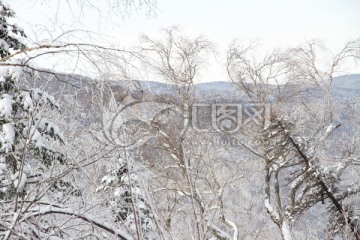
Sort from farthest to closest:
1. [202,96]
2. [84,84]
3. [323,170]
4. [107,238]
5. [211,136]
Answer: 1. [211,136]
2. [202,96]
3. [323,170]
4. [84,84]
5. [107,238]

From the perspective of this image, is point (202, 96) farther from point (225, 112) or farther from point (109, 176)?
point (109, 176)

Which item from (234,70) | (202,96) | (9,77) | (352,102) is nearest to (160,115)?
(202,96)

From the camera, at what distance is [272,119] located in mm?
9828

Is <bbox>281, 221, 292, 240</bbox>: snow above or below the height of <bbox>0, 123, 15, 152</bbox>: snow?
below

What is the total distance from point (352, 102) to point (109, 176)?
459 inches

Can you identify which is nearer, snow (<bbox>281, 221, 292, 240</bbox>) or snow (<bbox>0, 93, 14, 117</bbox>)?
snow (<bbox>0, 93, 14, 117</bbox>)

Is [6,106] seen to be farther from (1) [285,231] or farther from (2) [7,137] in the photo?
(1) [285,231]

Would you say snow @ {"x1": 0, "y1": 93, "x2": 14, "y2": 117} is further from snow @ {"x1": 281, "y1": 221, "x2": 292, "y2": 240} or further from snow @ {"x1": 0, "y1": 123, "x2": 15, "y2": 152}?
snow @ {"x1": 281, "y1": 221, "x2": 292, "y2": 240}

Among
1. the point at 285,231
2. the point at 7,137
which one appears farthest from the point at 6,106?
the point at 285,231

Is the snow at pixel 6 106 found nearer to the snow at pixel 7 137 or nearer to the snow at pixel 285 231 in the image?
the snow at pixel 7 137

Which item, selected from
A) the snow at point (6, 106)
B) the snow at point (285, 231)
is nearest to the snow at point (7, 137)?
the snow at point (6, 106)

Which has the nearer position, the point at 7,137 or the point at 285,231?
the point at 7,137

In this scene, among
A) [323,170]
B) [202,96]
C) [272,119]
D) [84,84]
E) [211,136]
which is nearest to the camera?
[84,84]

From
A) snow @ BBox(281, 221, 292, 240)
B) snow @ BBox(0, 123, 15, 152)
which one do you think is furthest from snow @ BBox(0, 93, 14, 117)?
snow @ BBox(281, 221, 292, 240)
